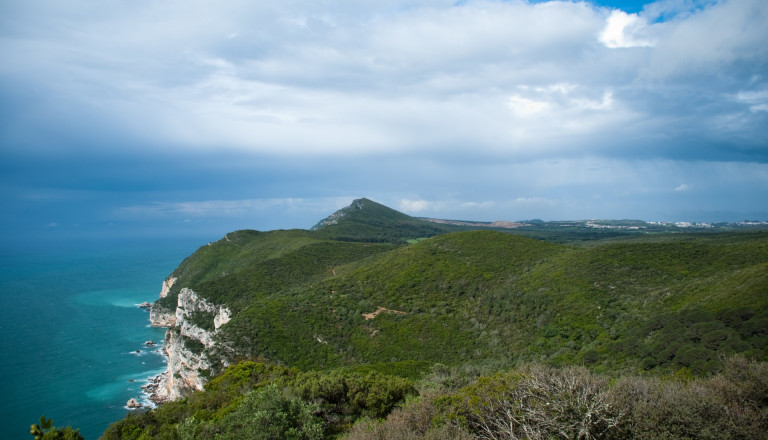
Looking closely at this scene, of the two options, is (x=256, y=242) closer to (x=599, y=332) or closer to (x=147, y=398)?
(x=147, y=398)

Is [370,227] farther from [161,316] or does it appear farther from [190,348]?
[190,348]

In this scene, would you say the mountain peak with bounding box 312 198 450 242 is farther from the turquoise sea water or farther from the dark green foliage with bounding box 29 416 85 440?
the dark green foliage with bounding box 29 416 85 440

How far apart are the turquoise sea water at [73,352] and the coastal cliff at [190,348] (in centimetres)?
432

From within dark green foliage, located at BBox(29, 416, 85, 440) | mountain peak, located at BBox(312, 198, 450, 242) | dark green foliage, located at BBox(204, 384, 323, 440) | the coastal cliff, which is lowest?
the coastal cliff

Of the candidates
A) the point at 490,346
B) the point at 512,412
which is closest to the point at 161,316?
the point at 490,346

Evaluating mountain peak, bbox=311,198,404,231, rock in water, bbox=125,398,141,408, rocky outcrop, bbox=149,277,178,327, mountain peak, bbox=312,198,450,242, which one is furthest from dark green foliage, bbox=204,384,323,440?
mountain peak, bbox=311,198,404,231

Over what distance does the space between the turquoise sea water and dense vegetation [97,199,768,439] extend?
51.5 ft

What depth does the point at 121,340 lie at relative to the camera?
75062 millimetres

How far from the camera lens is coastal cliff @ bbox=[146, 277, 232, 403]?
41.4m

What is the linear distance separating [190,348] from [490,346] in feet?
120

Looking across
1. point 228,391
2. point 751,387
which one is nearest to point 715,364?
point 751,387

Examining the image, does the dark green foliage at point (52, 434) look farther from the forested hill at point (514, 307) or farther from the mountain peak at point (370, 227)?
the mountain peak at point (370, 227)

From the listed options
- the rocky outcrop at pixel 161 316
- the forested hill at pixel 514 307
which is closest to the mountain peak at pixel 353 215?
the rocky outcrop at pixel 161 316

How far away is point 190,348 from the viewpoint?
47.1 metres
